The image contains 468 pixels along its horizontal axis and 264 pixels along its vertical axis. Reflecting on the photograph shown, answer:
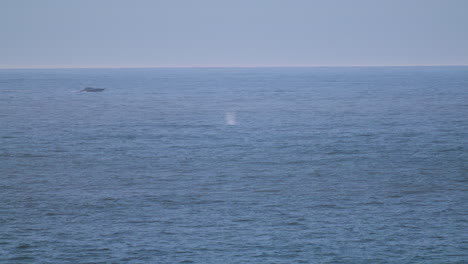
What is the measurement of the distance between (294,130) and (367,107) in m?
35.1

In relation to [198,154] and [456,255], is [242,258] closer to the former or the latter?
[456,255]

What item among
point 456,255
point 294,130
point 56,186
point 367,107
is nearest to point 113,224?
point 56,186

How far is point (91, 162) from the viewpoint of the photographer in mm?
46875

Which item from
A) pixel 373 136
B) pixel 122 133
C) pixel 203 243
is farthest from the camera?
pixel 122 133

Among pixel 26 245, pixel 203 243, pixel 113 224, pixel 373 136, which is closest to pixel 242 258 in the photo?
pixel 203 243

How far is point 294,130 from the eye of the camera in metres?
68.8

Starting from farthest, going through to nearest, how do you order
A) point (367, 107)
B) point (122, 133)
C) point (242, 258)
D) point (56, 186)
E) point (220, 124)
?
point (367, 107) → point (220, 124) → point (122, 133) → point (56, 186) → point (242, 258)

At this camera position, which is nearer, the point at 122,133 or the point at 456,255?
the point at 456,255

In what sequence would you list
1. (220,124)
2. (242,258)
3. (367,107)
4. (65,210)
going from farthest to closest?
(367,107) → (220,124) → (65,210) → (242,258)

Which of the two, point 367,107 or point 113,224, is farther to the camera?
point 367,107

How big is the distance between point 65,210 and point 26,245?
5744mm

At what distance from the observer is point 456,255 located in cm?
2477

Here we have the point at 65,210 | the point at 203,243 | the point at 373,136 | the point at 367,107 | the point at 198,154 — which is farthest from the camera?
the point at 367,107

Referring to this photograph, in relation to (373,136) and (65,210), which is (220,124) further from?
(65,210)
